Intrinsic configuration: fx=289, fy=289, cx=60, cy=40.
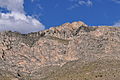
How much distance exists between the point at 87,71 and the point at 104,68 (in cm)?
1233

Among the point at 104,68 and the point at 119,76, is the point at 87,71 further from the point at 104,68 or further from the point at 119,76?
the point at 119,76

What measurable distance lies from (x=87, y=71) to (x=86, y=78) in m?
19.7

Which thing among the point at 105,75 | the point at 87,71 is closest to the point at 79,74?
the point at 87,71

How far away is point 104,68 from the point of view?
200m

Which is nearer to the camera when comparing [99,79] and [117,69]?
[99,79]

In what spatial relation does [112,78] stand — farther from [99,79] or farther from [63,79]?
[63,79]

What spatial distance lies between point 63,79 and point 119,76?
37059 mm

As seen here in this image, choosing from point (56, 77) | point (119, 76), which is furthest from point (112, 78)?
point (56, 77)

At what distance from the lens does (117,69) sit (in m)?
190

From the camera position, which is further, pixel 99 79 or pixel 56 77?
pixel 56 77

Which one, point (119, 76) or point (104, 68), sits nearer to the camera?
point (119, 76)

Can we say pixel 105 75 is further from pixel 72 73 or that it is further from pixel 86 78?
pixel 72 73

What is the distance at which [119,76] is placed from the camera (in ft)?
564

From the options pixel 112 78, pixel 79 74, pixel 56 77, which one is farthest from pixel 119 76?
pixel 56 77
